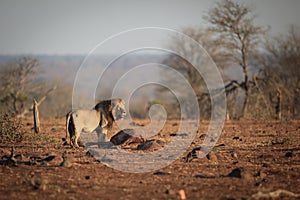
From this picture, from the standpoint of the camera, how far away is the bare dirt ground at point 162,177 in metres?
7.33

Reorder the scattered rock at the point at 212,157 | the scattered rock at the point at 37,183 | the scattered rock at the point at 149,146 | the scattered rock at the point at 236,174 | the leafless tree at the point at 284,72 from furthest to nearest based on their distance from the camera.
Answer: the leafless tree at the point at 284,72 < the scattered rock at the point at 149,146 < the scattered rock at the point at 212,157 < the scattered rock at the point at 236,174 < the scattered rock at the point at 37,183

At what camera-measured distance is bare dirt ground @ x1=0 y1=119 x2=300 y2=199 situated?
7.33 meters

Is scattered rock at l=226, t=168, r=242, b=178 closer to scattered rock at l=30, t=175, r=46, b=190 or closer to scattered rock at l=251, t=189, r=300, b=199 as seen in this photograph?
scattered rock at l=251, t=189, r=300, b=199

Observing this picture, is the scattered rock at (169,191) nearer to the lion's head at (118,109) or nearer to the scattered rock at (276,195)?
the scattered rock at (276,195)

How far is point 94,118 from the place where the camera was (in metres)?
12.7

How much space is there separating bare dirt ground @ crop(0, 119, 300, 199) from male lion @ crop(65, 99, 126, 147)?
0.52 metres

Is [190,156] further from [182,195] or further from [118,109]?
[182,195]

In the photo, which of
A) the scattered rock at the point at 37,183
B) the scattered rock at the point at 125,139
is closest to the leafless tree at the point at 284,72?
the scattered rock at the point at 125,139

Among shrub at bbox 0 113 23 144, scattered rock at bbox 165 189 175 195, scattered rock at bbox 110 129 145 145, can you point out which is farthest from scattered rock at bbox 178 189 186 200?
shrub at bbox 0 113 23 144

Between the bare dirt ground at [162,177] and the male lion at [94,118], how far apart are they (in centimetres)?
52

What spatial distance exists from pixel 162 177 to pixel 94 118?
4.51m

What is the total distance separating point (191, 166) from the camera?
381 inches

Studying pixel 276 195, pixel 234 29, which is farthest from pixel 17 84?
pixel 276 195

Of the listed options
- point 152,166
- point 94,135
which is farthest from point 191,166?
point 94,135
